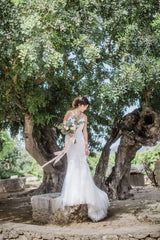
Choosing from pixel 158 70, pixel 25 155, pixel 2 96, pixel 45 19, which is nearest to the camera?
pixel 45 19

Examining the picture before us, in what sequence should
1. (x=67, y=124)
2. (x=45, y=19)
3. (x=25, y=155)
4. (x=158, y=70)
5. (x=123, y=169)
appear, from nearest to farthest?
(x=67, y=124) → (x=45, y=19) → (x=158, y=70) → (x=123, y=169) → (x=25, y=155)

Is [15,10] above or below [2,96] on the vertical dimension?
above

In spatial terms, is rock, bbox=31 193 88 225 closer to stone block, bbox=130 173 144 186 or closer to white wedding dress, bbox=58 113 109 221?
white wedding dress, bbox=58 113 109 221

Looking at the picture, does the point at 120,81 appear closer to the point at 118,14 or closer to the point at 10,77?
the point at 118,14

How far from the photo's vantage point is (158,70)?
6.59 m

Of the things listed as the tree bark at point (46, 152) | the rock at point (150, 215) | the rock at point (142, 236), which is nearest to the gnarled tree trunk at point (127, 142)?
the tree bark at point (46, 152)

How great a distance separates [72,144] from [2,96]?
330 centimetres

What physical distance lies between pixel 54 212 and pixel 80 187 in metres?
0.81

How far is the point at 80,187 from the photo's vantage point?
5.41m

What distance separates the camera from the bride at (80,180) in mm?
5371

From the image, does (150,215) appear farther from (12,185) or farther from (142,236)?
(12,185)

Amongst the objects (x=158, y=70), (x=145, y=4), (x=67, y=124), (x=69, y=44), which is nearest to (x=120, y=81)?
(x=158, y=70)

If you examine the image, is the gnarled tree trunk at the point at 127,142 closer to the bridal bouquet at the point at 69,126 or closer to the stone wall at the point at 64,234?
the bridal bouquet at the point at 69,126

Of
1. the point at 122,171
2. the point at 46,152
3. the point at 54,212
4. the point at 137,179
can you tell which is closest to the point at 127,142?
the point at 122,171
